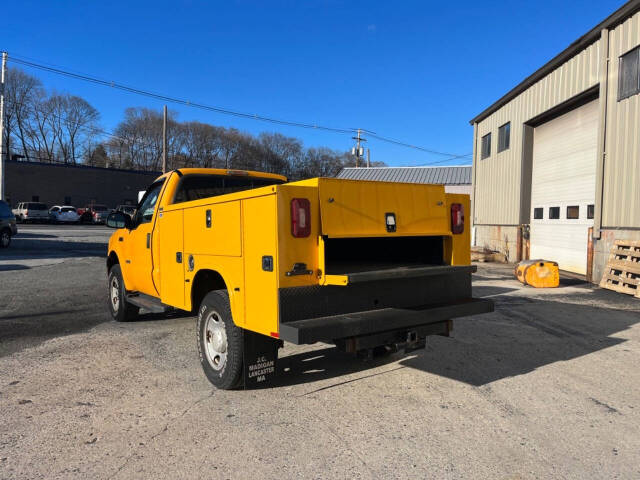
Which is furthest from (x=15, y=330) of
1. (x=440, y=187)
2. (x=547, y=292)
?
(x=547, y=292)

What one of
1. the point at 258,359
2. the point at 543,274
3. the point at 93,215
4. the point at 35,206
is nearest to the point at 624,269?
the point at 543,274

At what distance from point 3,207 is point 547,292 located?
2039 centimetres

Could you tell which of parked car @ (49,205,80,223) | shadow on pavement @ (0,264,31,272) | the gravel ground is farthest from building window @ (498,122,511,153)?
parked car @ (49,205,80,223)

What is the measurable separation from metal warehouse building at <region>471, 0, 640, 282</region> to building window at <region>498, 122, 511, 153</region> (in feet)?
0.13

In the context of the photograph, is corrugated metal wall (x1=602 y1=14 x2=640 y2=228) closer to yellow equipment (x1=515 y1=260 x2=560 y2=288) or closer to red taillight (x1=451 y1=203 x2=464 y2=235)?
yellow equipment (x1=515 y1=260 x2=560 y2=288)

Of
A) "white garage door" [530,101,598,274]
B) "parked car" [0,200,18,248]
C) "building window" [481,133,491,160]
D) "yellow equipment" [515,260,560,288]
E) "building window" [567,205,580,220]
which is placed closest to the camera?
"yellow equipment" [515,260,560,288]

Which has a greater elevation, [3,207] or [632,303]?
[3,207]

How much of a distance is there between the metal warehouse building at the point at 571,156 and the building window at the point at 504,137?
0.04 metres

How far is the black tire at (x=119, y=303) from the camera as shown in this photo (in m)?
7.05

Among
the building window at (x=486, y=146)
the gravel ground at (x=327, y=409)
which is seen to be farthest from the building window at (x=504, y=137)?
the gravel ground at (x=327, y=409)

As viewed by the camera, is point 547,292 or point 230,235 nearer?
point 230,235

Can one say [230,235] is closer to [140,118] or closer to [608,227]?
[608,227]

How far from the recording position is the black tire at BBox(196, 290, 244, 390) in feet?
13.5

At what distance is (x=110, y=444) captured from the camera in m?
3.38
